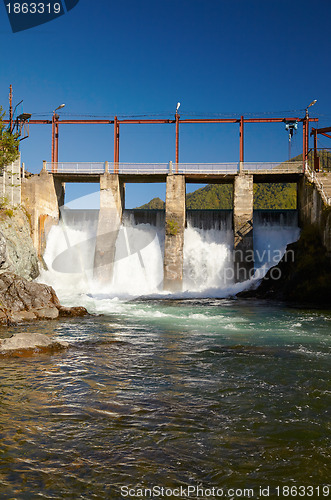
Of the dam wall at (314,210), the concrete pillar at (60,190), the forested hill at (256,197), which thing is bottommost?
the dam wall at (314,210)

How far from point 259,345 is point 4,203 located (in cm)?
2418

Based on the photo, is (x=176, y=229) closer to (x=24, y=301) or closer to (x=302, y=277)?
(x=302, y=277)

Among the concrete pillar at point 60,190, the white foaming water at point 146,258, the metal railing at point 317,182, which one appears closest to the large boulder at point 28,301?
the white foaming water at point 146,258

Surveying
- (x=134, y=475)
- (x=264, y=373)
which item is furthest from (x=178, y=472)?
(x=264, y=373)

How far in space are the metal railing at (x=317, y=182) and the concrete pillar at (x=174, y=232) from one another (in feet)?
32.6

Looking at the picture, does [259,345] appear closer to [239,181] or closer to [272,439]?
[272,439]

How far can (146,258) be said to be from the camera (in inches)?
1362

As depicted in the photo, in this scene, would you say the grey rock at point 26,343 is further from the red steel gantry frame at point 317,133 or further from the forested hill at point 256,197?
the forested hill at point 256,197

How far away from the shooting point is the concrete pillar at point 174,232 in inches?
1284

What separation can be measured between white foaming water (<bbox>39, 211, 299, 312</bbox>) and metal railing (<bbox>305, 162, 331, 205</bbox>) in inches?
185

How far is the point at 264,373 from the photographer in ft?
29.0

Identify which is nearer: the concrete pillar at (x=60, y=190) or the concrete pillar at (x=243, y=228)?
the concrete pillar at (x=243, y=228)

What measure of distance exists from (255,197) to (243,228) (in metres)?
69.7

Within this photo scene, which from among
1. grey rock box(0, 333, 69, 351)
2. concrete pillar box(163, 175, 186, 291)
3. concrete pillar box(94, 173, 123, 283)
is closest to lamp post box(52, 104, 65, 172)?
concrete pillar box(94, 173, 123, 283)
